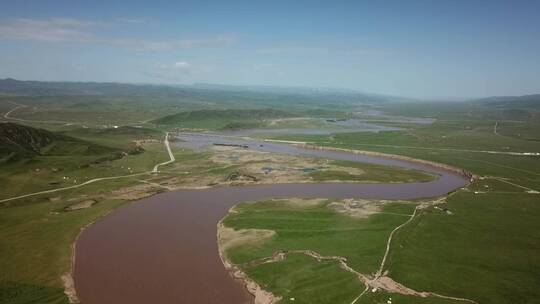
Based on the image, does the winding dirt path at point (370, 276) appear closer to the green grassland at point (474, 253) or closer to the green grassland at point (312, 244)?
the green grassland at point (312, 244)

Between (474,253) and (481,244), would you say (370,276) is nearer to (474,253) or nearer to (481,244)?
(474,253)

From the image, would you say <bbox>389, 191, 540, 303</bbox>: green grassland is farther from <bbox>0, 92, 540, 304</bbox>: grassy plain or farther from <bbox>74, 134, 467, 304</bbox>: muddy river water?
<bbox>74, 134, 467, 304</bbox>: muddy river water

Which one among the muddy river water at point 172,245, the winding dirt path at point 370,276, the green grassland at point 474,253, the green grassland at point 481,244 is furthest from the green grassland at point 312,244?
the muddy river water at point 172,245

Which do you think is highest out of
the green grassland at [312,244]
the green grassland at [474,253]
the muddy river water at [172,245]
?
the green grassland at [474,253]

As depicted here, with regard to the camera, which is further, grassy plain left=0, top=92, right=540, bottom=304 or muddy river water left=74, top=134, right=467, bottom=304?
muddy river water left=74, top=134, right=467, bottom=304

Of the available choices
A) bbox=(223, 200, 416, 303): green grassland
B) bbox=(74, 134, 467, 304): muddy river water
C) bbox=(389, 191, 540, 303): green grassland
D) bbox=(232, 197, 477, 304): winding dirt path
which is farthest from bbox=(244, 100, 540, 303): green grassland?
bbox=(74, 134, 467, 304): muddy river water

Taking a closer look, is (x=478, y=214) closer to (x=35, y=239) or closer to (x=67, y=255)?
(x=67, y=255)

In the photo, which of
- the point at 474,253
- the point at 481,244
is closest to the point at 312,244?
the point at 474,253

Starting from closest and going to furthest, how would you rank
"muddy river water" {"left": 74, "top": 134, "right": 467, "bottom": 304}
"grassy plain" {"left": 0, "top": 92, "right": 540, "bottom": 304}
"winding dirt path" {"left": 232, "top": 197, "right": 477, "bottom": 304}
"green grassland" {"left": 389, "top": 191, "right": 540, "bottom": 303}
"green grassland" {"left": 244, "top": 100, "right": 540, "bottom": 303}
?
1. "winding dirt path" {"left": 232, "top": 197, "right": 477, "bottom": 304}
2. "green grassland" {"left": 389, "top": 191, "right": 540, "bottom": 303}
3. "green grassland" {"left": 244, "top": 100, "right": 540, "bottom": 303}
4. "grassy plain" {"left": 0, "top": 92, "right": 540, "bottom": 304}
5. "muddy river water" {"left": 74, "top": 134, "right": 467, "bottom": 304}

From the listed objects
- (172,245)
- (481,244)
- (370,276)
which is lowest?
(172,245)
